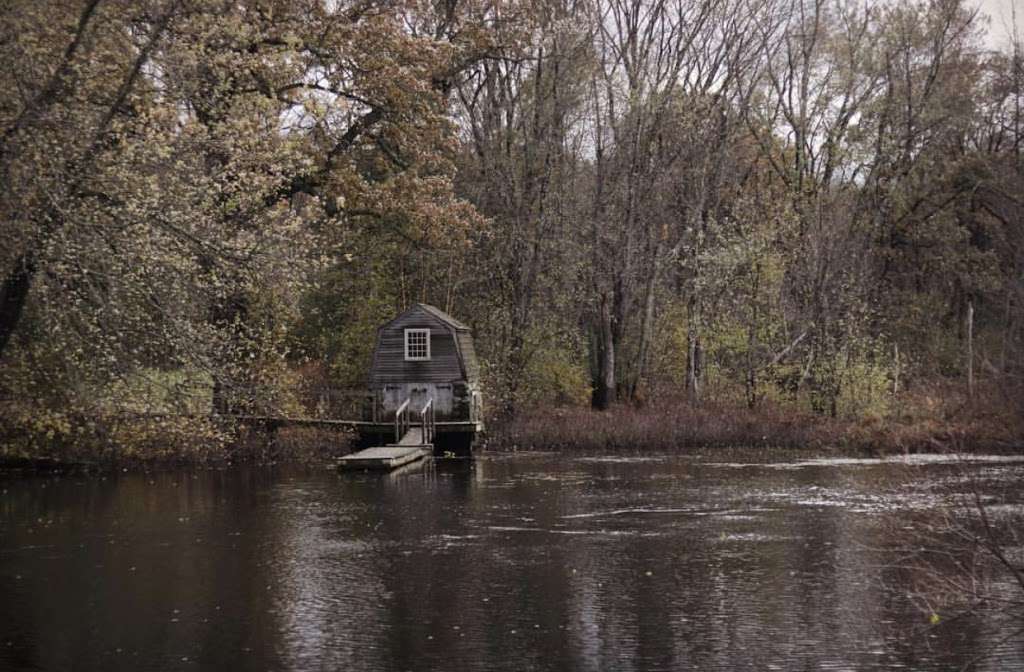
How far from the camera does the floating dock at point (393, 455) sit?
97.8 ft

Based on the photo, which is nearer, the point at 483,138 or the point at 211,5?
the point at 211,5

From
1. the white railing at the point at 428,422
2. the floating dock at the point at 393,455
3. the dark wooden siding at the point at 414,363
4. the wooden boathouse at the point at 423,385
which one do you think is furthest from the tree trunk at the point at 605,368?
the floating dock at the point at 393,455

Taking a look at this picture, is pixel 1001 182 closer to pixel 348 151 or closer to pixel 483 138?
pixel 483 138

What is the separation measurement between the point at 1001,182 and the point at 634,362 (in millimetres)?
15551

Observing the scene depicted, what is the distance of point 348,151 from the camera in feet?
111

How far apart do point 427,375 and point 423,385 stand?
34 centimetres

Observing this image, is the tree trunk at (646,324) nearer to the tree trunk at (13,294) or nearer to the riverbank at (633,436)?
the riverbank at (633,436)

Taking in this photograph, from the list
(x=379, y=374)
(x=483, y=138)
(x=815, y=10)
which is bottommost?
(x=379, y=374)

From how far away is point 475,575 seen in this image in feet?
55.9

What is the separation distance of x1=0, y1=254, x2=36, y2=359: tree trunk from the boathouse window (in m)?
18.7

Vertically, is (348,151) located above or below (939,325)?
above

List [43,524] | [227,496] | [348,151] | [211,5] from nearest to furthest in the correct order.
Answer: [211,5], [43,524], [227,496], [348,151]

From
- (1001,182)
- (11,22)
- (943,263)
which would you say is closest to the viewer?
(11,22)

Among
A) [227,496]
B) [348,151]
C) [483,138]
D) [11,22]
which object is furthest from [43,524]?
[483,138]
